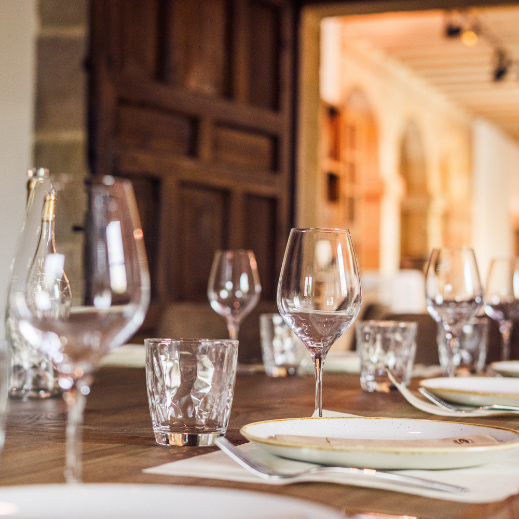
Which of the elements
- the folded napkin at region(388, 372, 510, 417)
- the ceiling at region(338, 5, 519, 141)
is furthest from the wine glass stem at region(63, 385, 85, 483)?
the ceiling at region(338, 5, 519, 141)

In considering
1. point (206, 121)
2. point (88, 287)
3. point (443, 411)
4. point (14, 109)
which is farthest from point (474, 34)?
point (88, 287)

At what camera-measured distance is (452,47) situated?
26.4ft

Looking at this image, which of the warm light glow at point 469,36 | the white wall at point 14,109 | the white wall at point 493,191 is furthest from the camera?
the white wall at point 493,191

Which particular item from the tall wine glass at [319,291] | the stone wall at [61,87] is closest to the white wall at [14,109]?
the stone wall at [61,87]

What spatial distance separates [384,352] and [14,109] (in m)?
2.23

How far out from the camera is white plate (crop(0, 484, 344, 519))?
45 cm

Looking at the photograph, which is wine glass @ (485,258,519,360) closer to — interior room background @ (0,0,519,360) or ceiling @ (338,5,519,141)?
interior room background @ (0,0,519,360)

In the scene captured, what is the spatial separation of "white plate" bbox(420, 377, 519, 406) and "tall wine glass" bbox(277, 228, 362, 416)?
0.25m

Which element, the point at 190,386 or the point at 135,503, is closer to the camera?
the point at 135,503

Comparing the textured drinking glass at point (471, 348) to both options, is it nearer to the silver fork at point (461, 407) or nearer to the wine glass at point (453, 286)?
the wine glass at point (453, 286)

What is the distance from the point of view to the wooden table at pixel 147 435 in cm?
58

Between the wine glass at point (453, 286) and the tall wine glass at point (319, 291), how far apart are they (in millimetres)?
432

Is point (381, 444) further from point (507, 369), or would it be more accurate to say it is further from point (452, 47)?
point (452, 47)

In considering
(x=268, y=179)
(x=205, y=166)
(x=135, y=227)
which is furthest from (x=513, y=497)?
(x=268, y=179)
